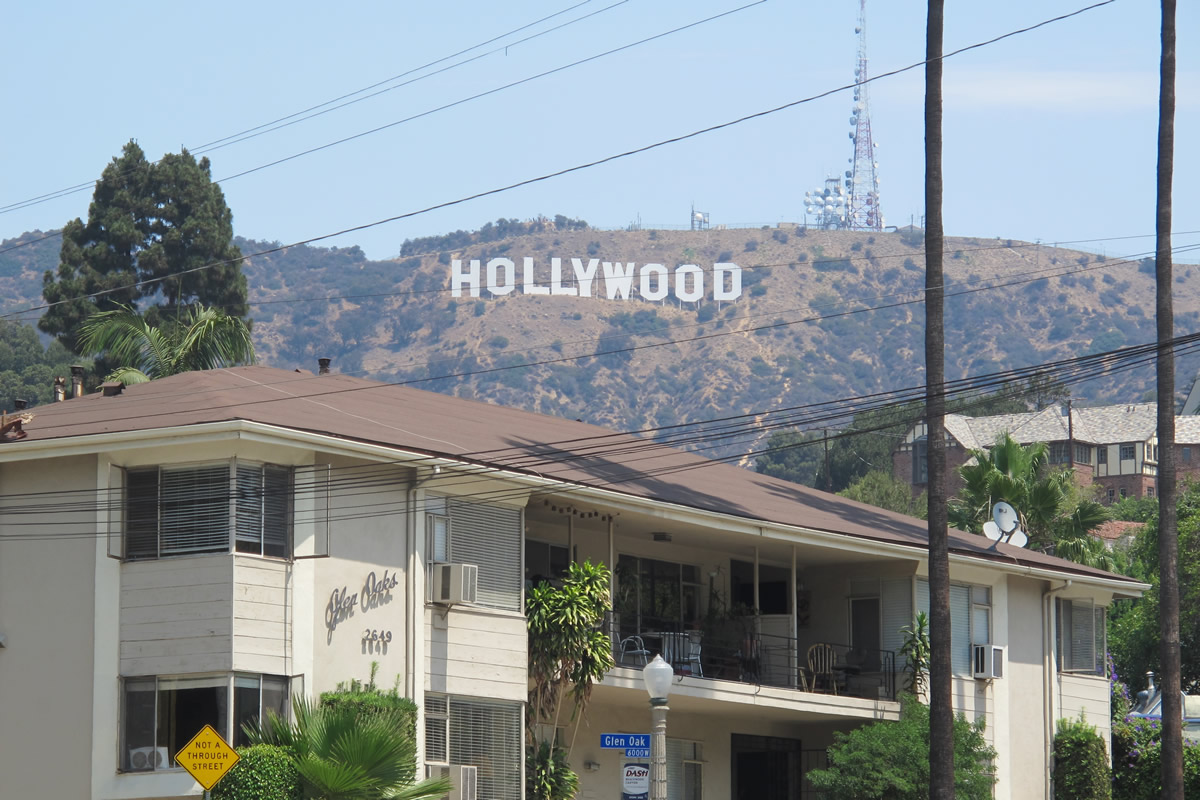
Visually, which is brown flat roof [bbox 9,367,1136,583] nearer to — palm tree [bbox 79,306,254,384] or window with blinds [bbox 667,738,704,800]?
window with blinds [bbox 667,738,704,800]

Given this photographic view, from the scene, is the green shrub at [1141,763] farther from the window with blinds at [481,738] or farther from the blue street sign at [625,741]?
the blue street sign at [625,741]

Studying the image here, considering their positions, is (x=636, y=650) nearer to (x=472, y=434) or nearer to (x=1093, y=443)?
(x=472, y=434)

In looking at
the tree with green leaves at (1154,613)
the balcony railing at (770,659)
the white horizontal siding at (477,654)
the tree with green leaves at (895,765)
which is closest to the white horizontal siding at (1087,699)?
the balcony railing at (770,659)

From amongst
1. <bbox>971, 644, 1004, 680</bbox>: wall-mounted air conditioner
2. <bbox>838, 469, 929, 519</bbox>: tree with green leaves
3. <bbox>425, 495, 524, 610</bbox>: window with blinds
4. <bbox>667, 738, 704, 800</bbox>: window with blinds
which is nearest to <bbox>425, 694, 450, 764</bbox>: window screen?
<bbox>425, 495, 524, 610</bbox>: window with blinds

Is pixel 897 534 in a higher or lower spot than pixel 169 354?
lower

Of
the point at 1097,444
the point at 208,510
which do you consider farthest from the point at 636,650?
the point at 1097,444

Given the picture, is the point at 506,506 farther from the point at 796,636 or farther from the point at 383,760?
the point at 796,636

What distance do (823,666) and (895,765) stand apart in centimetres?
324

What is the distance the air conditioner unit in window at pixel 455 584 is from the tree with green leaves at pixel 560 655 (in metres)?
1.99

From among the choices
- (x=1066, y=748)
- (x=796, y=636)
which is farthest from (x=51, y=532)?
(x=1066, y=748)

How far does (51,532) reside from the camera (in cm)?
2562

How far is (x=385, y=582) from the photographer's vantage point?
85.7ft

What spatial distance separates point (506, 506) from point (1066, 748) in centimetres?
1501

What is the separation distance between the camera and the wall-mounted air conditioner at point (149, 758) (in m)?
24.3
